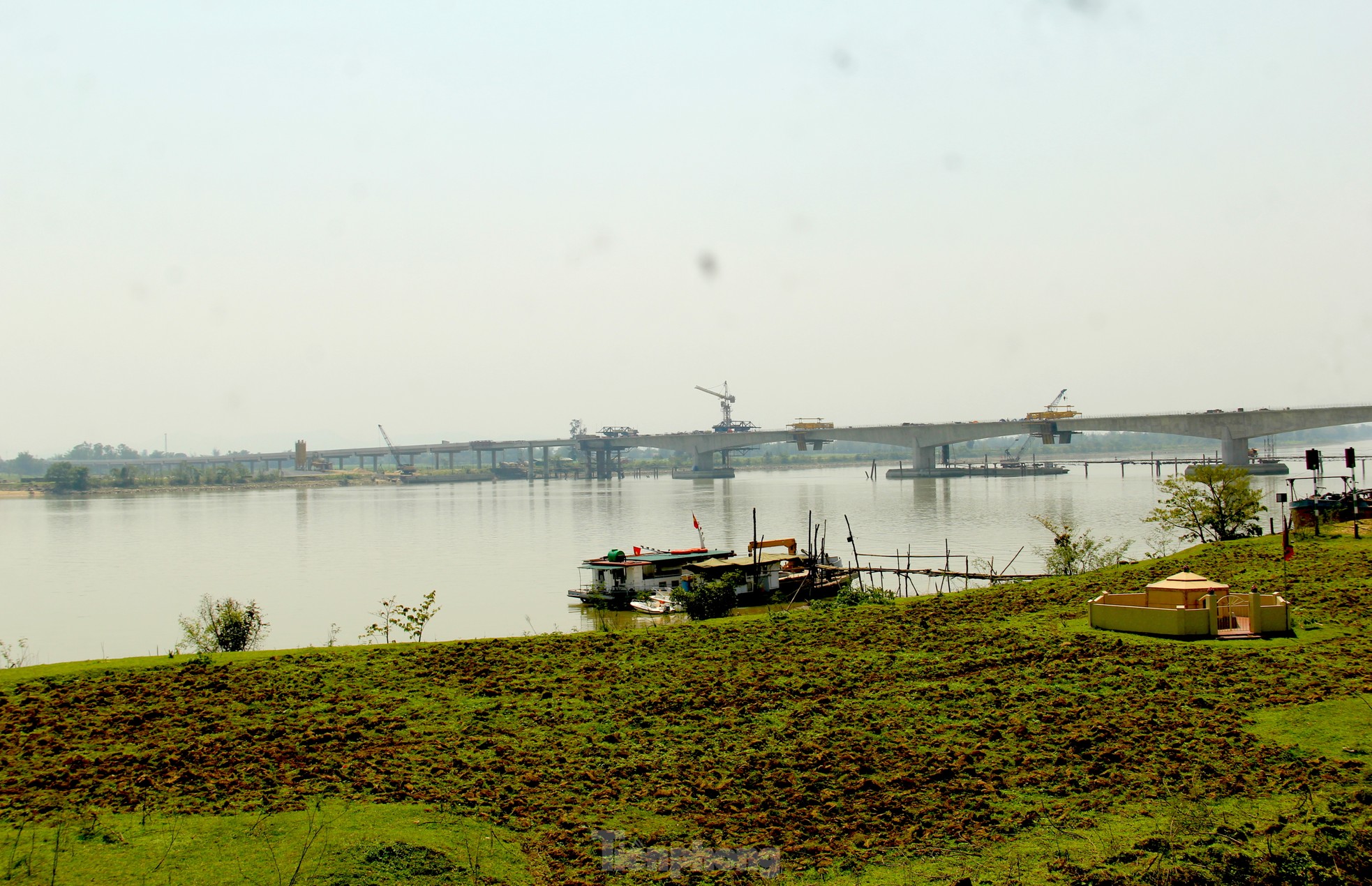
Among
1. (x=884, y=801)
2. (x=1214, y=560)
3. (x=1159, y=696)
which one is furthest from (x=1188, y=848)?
(x=1214, y=560)

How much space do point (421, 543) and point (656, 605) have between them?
25875mm

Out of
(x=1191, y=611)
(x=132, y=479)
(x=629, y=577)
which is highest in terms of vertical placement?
(x=132, y=479)

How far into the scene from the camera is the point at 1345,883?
7.37 metres

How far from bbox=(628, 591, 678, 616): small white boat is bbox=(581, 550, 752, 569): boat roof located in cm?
133

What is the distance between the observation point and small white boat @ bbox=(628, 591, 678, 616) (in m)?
29.7

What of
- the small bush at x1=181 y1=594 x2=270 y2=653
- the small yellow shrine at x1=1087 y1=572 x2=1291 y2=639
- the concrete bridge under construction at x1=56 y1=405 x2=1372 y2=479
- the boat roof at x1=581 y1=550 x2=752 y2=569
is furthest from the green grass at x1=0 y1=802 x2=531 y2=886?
the concrete bridge under construction at x1=56 y1=405 x2=1372 y2=479

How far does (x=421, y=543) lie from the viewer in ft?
173

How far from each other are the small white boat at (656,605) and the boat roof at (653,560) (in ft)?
4.35

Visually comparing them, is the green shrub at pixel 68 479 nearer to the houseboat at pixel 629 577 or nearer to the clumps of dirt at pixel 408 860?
the houseboat at pixel 629 577

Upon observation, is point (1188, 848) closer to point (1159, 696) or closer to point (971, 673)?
point (1159, 696)

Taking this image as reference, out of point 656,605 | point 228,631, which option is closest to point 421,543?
point 656,605

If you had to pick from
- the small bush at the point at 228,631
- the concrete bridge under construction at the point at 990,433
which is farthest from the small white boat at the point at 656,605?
the concrete bridge under construction at the point at 990,433

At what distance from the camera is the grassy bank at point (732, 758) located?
797cm

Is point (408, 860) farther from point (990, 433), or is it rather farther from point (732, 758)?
point (990, 433)
